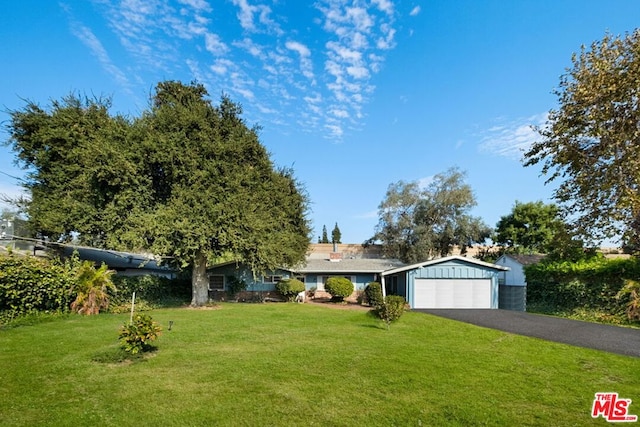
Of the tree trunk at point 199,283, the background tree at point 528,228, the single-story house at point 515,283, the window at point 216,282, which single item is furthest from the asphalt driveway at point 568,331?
the background tree at point 528,228

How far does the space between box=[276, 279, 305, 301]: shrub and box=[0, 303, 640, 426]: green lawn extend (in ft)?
40.2

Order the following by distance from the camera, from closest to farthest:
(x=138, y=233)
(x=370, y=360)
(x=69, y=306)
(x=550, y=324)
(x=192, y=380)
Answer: (x=192, y=380), (x=370, y=360), (x=550, y=324), (x=69, y=306), (x=138, y=233)

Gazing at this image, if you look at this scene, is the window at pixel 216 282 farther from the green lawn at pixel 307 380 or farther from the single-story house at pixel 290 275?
the green lawn at pixel 307 380

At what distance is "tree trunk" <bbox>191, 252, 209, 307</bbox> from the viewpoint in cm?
2169

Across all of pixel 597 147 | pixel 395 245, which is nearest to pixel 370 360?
pixel 597 147

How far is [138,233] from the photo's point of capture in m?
19.0

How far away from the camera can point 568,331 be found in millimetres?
13594

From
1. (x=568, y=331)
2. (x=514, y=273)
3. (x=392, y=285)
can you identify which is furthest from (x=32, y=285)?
(x=514, y=273)

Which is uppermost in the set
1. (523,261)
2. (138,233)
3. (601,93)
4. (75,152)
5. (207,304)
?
(601,93)

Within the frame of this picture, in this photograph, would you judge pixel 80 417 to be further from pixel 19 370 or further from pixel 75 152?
pixel 75 152

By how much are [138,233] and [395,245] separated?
27632 millimetres

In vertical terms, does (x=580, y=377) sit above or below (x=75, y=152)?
below

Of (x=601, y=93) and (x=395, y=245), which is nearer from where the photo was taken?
(x=601, y=93)

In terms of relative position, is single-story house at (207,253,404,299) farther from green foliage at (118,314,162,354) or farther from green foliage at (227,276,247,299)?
green foliage at (118,314,162,354)
